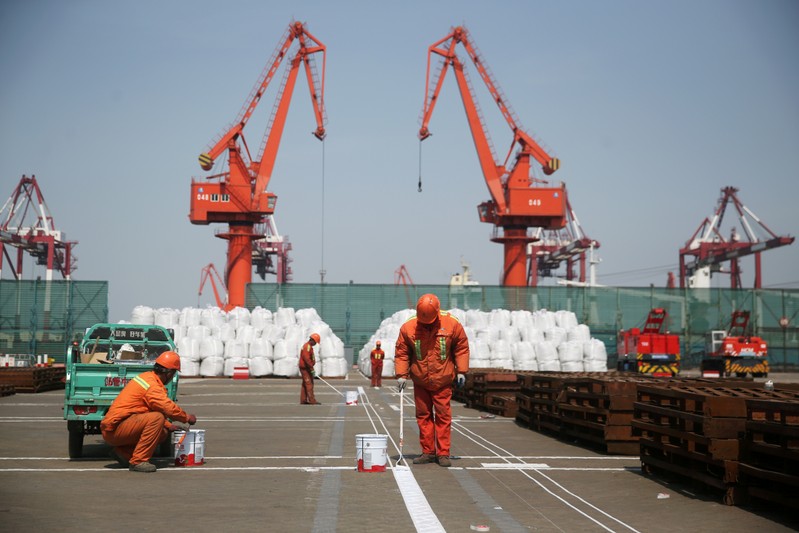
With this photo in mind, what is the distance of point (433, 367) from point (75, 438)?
4674 mm

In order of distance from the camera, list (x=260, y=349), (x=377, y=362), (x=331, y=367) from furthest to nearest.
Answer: (x=260, y=349) → (x=331, y=367) → (x=377, y=362)

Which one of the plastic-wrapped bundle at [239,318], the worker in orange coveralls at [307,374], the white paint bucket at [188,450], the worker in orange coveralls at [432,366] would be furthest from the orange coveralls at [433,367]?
the plastic-wrapped bundle at [239,318]

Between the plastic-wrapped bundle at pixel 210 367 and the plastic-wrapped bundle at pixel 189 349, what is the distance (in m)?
0.47

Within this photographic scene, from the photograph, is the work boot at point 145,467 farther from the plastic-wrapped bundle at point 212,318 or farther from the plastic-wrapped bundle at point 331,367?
the plastic-wrapped bundle at point 212,318

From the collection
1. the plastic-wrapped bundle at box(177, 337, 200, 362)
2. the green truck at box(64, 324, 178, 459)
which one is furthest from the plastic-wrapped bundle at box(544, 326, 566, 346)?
the green truck at box(64, 324, 178, 459)

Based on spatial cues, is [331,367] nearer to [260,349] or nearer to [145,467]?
[260,349]

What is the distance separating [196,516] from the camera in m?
7.36

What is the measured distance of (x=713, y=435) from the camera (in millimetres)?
8367

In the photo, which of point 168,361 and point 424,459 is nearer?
point 168,361

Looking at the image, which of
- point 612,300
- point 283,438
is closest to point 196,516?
point 283,438

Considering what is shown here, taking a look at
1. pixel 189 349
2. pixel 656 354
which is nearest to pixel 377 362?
pixel 189 349

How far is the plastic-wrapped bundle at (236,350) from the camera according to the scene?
41438 mm

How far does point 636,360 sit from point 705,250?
6781 cm

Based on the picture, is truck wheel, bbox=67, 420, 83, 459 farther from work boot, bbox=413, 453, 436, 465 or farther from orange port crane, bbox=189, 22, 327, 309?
orange port crane, bbox=189, 22, 327, 309
